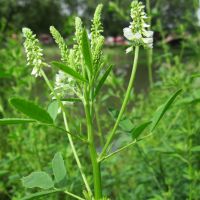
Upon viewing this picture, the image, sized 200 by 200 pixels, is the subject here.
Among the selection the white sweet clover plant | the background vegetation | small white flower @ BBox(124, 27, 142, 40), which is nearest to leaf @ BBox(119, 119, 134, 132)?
the background vegetation

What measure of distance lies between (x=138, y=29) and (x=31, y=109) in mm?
259

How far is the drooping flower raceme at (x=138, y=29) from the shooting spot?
0.80 metres

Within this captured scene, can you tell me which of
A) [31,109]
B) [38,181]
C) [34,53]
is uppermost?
[34,53]

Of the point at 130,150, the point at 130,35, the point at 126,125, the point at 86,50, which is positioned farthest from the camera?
the point at 130,150

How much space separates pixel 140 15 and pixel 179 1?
16.8 m

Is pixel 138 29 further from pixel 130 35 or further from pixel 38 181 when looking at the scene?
pixel 38 181

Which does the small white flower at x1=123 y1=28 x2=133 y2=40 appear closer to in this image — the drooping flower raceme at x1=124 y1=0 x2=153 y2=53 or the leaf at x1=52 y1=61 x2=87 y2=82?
the drooping flower raceme at x1=124 y1=0 x2=153 y2=53

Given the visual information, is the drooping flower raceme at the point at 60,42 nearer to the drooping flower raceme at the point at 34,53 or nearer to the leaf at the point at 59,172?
the drooping flower raceme at the point at 34,53

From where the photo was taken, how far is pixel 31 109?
0.72m

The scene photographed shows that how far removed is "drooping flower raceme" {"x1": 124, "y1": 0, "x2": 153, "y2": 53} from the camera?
80 centimetres

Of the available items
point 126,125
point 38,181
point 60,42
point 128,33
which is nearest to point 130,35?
point 128,33

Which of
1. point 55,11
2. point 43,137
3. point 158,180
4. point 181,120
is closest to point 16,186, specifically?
point 43,137

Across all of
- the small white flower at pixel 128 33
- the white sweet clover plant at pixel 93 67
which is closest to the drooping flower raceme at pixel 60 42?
the white sweet clover plant at pixel 93 67

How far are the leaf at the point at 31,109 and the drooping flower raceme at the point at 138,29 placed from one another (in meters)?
0.21
